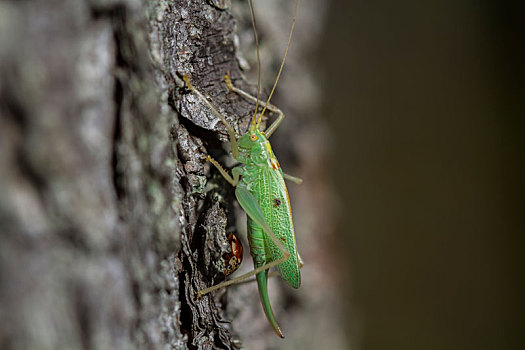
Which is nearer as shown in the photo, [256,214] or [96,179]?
[96,179]

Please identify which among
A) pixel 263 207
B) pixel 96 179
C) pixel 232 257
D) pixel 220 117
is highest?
pixel 220 117

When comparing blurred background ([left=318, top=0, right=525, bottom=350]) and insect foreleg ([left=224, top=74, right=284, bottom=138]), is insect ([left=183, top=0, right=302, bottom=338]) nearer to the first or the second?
insect foreleg ([left=224, top=74, right=284, bottom=138])

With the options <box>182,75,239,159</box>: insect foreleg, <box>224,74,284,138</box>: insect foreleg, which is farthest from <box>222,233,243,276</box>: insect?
<box>224,74,284,138</box>: insect foreleg

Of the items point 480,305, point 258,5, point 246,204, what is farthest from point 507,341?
point 258,5

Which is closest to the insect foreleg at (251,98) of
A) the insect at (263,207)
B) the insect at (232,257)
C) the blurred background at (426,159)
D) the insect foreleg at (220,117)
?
the insect at (263,207)

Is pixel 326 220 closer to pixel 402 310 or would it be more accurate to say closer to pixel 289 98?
pixel 289 98

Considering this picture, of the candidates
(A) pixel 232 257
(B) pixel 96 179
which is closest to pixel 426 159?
(A) pixel 232 257

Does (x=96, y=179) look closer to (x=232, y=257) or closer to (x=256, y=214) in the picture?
(x=232, y=257)
